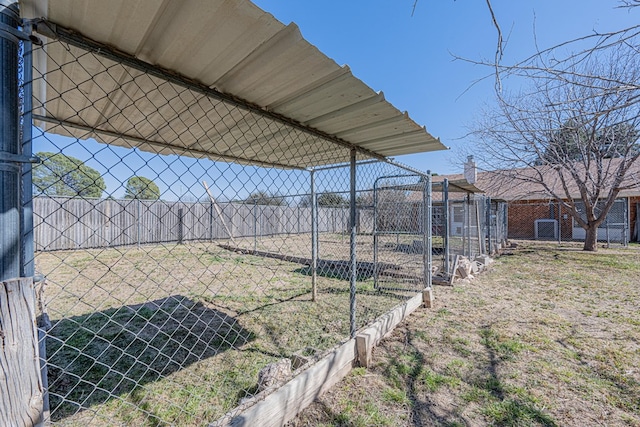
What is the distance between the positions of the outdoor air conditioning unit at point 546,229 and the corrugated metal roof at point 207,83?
556 inches

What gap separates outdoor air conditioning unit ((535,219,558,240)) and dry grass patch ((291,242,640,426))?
1031 centimetres

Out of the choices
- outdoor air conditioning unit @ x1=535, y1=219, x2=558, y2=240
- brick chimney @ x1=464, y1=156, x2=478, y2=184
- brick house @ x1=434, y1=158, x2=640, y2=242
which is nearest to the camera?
brick chimney @ x1=464, y1=156, x2=478, y2=184

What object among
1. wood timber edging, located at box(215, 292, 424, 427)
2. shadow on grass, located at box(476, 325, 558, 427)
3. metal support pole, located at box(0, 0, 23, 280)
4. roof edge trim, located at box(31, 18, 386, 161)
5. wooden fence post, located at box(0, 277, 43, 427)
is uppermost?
roof edge trim, located at box(31, 18, 386, 161)

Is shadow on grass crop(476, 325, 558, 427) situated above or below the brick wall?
below

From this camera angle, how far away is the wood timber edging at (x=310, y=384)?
148 centimetres

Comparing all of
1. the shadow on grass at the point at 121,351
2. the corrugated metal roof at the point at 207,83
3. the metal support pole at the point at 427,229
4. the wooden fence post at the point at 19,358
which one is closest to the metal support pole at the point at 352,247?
the corrugated metal roof at the point at 207,83

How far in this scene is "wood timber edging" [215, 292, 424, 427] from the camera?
1478 millimetres

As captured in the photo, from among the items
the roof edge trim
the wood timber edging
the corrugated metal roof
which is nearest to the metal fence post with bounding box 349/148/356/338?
the wood timber edging

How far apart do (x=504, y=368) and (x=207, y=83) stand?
123 inches

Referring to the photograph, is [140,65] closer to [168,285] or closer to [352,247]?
[352,247]

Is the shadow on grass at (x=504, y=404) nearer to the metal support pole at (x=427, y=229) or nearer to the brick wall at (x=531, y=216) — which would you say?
the metal support pole at (x=427, y=229)

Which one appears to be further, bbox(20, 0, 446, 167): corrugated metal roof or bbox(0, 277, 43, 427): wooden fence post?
bbox(20, 0, 446, 167): corrugated metal roof

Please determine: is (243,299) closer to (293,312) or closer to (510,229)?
(293,312)

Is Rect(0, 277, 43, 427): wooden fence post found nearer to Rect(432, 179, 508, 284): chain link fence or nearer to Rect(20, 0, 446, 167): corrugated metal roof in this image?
Rect(20, 0, 446, 167): corrugated metal roof
